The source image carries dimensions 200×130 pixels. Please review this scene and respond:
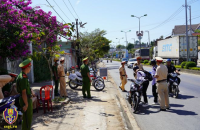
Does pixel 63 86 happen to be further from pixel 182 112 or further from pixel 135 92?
pixel 182 112

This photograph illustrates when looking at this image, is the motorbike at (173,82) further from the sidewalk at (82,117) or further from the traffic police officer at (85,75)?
the traffic police officer at (85,75)

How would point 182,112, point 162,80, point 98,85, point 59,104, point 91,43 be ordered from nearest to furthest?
1. point 182,112
2. point 162,80
3. point 59,104
4. point 98,85
5. point 91,43

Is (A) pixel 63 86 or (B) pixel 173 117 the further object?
(A) pixel 63 86

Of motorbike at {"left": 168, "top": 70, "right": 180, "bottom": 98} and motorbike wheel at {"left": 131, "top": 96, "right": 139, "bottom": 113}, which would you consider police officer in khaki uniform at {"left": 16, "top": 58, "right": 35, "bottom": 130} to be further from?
motorbike at {"left": 168, "top": 70, "right": 180, "bottom": 98}

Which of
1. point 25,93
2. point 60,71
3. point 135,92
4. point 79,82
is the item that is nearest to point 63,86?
point 60,71

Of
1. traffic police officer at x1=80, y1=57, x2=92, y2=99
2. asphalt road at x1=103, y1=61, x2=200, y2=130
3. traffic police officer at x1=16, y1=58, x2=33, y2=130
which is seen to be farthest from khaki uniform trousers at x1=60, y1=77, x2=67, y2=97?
traffic police officer at x1=16, y1=58, x2=33, y2=130

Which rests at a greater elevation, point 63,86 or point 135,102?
point 63,86

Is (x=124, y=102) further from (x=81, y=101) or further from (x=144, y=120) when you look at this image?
(x=144, y=120)

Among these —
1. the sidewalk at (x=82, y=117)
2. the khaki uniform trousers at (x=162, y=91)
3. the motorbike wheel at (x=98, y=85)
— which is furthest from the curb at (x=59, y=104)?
the motorbike wheel at (x=98, y=85)

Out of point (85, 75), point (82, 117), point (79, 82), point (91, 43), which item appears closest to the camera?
point (82, 117)

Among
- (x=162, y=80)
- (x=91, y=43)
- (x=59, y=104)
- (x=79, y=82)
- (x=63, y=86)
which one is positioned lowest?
(x=59, y=104)

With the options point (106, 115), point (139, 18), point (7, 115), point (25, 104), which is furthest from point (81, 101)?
point (139, 18)

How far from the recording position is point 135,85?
7.51 m

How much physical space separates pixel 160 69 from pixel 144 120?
175 centimetres
